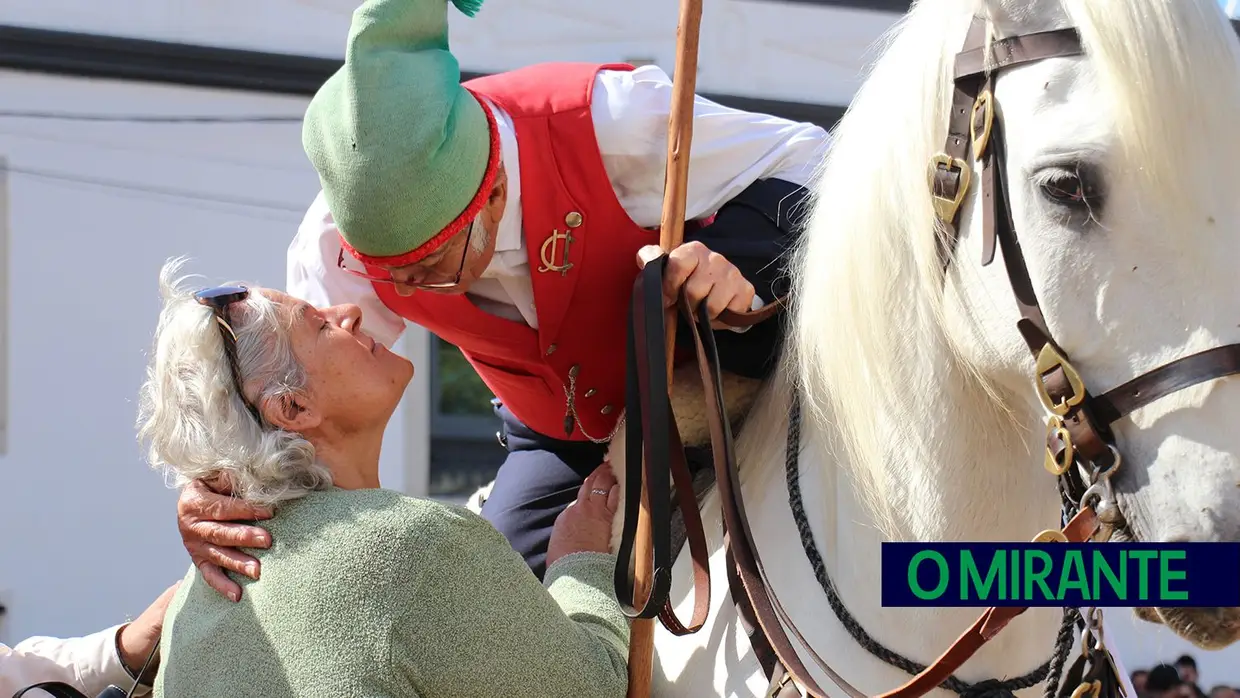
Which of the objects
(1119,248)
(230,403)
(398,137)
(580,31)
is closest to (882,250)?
(1119,248)

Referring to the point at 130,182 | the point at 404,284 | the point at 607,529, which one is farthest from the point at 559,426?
the point at 130,182

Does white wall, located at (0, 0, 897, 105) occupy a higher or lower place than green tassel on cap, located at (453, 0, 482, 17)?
higher

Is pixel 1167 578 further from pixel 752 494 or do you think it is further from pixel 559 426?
pixel 559 426

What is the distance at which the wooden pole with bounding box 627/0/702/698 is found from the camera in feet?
4.93

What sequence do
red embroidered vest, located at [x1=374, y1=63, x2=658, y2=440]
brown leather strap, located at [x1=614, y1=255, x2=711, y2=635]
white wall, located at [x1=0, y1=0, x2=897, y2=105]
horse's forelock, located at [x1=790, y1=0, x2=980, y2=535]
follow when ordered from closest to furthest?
horse's forelock, located at [x1=790, y1=0, x2=980, y2=535] → brown leather strap, located at [x1=614, y1=255, x2=711, y2=635] → red embroidered vest, located at [x1=374, y1=63, x2=658, y2=440] → white wall, located at [x1=0, y1=0, x2=897, y2=105]

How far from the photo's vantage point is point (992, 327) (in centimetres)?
120

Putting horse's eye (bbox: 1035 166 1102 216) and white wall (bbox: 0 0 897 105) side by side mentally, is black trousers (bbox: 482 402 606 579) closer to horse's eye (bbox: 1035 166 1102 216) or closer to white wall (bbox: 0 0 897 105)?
horse's eye (bbox: 1035 166 1102 216)

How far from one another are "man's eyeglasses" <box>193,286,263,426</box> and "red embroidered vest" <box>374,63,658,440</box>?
31 cm

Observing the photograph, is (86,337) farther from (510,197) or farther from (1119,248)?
(1119,248)

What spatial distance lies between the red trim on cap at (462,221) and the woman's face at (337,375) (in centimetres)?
11

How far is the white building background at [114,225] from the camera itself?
409 cm

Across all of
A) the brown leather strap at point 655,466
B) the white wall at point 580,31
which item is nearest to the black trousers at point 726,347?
the brown leather strap at point 655,466

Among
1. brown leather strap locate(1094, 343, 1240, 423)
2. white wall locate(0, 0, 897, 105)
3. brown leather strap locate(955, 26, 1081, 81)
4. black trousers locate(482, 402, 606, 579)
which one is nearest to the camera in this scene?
brown leather strap locate(1094, 343, 1240, 423)

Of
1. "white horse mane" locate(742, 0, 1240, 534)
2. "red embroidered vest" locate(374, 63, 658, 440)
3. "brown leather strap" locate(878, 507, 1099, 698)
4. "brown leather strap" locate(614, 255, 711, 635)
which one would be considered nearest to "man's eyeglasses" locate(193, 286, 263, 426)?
"red embroidered vest" locate(374, 63, 658, 440)
